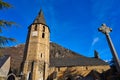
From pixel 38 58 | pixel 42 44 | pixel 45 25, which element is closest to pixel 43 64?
pixel 38 58

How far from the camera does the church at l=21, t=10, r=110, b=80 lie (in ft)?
96.5

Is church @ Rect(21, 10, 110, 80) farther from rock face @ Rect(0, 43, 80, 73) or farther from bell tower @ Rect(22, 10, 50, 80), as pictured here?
rock face @ Rect(0, 43, 80, 73)

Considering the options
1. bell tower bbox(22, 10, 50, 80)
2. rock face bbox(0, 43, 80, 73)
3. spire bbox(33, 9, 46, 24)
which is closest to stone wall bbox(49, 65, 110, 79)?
bell tower bbox(22, 10, 50, 80)

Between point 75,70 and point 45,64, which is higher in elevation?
point 45,64

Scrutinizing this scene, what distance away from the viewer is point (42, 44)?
32.4 meters

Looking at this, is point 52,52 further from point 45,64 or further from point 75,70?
point 45,64

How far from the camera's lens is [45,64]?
100.0 feet

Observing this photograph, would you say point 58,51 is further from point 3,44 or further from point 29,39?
point 3,44

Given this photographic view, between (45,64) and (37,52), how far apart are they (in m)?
2.47

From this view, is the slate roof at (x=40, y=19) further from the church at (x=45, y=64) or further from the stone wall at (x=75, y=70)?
the stone wall at (x=75, y=70)

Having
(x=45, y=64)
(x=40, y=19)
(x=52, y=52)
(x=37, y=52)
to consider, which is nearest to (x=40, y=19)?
(x=40, y=19)

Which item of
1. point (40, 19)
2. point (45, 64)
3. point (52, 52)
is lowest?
point (45, 64)

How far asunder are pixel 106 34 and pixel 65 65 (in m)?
25.1

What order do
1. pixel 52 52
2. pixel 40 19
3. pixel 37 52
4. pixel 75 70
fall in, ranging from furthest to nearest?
1. pixel 52 52
2. pixel 40 19
3. pixel 75 70
4. pixel 37 52
